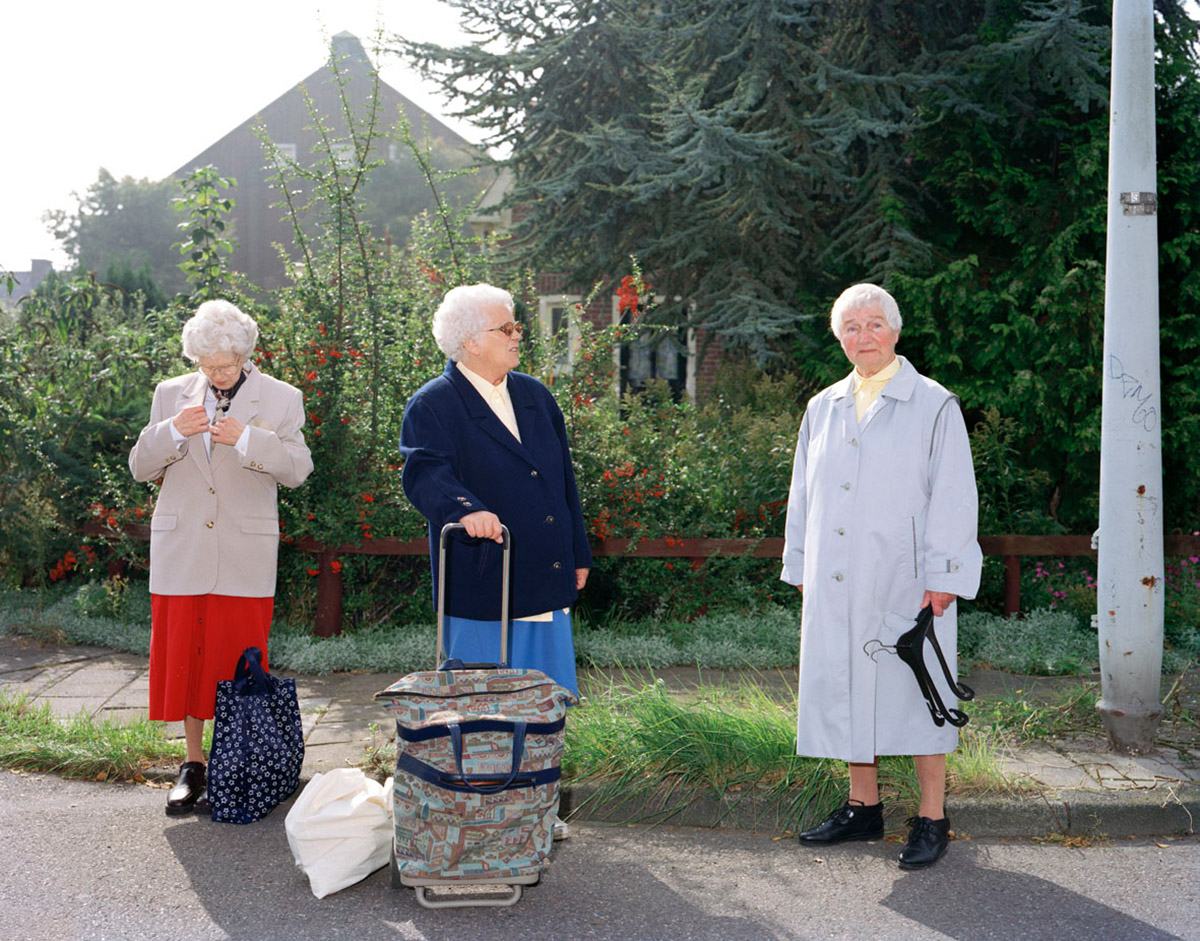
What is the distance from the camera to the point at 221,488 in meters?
4.71

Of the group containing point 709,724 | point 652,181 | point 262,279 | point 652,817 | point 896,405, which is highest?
point 262,279

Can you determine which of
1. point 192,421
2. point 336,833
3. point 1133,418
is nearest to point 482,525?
point 336,833

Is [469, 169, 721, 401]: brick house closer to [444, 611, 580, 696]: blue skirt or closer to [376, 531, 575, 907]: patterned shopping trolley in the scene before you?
[444, 611, 580, 696]: blue skirt

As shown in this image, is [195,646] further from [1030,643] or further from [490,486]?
[1030,643]

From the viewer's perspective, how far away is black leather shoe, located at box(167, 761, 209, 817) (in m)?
4.55

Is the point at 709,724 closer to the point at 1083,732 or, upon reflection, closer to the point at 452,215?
the point at 1083,732

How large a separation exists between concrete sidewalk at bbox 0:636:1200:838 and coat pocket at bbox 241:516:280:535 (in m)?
1.08

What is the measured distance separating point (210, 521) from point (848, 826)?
2761 mm

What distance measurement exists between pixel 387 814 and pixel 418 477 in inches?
45.1

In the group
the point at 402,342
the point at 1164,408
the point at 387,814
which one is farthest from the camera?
the point at 1164,408

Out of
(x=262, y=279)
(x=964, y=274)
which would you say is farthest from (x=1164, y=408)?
(x=262, y=279)

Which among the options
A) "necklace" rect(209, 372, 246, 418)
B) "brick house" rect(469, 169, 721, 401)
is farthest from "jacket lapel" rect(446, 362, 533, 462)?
"brick house" rect(469, 169, 721, 401)

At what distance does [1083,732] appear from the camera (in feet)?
17.6

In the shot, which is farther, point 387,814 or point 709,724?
point 709,724
